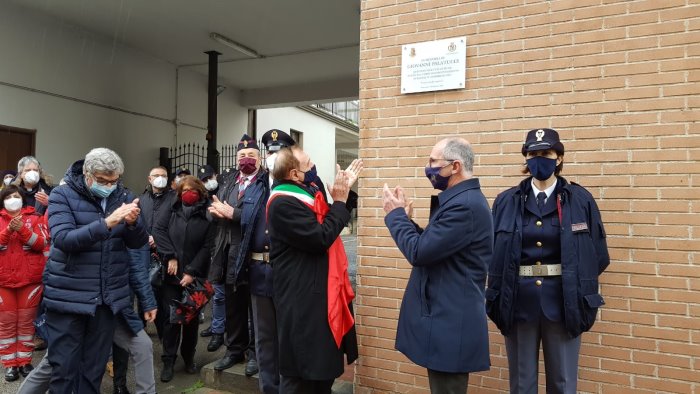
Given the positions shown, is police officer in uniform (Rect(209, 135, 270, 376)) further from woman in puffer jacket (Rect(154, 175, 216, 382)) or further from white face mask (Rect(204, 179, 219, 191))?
white face mask (Rect(204, 179, 219, 191))

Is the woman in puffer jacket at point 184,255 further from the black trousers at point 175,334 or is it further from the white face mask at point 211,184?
the white face mask at point 211,184

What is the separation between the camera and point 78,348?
317cm

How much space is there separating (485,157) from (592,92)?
0.78m

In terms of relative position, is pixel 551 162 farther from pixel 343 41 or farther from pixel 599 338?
pixel 343 41

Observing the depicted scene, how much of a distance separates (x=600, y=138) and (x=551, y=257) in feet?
3.03

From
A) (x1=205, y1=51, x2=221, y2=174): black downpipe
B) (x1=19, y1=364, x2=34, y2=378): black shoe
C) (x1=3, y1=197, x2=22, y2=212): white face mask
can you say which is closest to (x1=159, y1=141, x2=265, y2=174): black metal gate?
(x1=205, y1=51, x2=221, y2=174): black downpipe

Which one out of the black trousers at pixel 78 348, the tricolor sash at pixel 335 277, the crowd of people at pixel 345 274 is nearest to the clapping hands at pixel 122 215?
the crowd of people at pixel 345 274

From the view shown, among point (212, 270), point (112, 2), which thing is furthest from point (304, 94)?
point (212, 270)

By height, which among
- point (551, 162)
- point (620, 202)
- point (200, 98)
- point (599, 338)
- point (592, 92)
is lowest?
point (599, 338)

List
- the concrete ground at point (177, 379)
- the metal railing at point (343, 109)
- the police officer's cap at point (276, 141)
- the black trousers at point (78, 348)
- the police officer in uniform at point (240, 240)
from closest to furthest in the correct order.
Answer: the black trousers at point (78, 348) < the police officer in uniform at point (240, 240) < the police officer's cap at point (276, 141) < the concrete ground at point (177, 379) < the metal railing at point (343, 109)

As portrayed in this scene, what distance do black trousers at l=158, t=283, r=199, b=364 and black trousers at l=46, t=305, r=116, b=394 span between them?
118 cm

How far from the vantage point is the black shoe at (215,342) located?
5.23 m

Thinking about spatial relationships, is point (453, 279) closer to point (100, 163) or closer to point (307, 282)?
point (307, 282)

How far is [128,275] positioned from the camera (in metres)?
3.46
